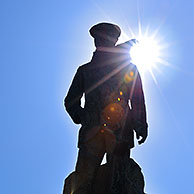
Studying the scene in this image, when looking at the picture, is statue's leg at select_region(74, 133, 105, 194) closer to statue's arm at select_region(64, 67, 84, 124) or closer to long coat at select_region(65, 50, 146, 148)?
long coat at select_region(65, 50, 146, 148)

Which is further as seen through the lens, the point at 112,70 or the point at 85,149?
the point at 112,70

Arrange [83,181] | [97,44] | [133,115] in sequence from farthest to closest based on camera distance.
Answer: [97,44] → [133,115] → [83,181]

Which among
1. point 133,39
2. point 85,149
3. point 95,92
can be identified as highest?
point 133,39

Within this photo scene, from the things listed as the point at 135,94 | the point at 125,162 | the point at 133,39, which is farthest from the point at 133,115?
the point at 133,39

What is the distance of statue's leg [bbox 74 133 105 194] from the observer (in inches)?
267

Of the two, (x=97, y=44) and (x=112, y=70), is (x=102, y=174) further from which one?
(x=97, y=44)

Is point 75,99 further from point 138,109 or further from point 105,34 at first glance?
point 105,34

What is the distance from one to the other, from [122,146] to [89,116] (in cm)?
80

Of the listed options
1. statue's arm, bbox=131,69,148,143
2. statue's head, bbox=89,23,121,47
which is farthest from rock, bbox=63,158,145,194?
statue's head, bbox=89,23,121,47

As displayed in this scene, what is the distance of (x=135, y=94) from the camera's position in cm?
755

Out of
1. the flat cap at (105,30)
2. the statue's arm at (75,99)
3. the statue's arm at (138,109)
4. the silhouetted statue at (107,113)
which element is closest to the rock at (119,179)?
the silhouetted statue at (107,113)

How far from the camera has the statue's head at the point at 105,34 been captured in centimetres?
780

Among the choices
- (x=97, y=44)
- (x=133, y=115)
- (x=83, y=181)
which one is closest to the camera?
(x=83, y=181)

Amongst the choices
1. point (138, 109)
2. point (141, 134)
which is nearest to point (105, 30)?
point (138, 109)
